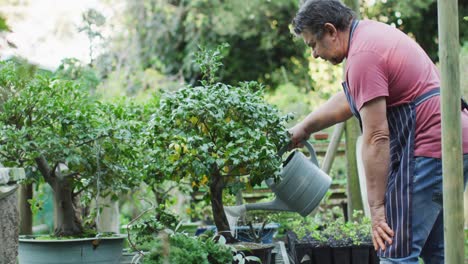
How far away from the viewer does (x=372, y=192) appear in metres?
1.89

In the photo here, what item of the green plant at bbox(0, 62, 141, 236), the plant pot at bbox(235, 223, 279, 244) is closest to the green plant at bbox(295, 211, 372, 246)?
the plant pot at bbox(235, 223, 279, 244)

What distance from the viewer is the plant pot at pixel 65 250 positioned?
2492mm

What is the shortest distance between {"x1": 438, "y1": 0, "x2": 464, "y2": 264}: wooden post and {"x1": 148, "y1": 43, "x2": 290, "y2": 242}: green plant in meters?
0.99

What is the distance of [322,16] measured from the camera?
77.3 inches

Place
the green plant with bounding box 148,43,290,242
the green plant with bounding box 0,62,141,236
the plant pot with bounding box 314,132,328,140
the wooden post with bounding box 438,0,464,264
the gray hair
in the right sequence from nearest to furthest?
the wooden post with bounding box 438,0,464,264 → the gray hair → the green plant with bounding box 148,43,290,242 → the green plant with bounding box 0,62,141,236 → the plant pot with bounding box 314,132,328,140

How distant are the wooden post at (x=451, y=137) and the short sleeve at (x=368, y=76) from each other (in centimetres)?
44

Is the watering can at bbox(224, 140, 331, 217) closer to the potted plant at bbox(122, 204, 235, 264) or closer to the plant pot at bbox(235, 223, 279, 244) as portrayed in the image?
the potted plant at bbox(122, 204, 235, 264)

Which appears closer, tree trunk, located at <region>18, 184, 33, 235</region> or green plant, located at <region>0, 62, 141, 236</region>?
green plant, located at <region>0, 62, 141, 236</region>

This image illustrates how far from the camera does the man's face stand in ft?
6.52

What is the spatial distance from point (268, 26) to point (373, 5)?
7.03 feet

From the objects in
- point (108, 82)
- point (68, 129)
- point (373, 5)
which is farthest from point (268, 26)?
point (68, 129)

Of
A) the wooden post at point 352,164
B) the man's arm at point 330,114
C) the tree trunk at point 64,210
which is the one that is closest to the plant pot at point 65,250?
the tree trunk at point 64,210

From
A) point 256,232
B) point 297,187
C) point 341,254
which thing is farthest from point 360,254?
point 297,187

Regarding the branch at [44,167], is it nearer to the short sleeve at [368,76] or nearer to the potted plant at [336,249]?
the potted plant at [336,249]
